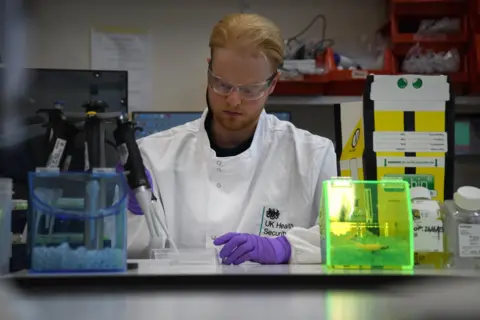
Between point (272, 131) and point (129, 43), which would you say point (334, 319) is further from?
point (129, 43)

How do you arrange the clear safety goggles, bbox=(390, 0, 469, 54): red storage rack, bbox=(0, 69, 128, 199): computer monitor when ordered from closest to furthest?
the clear safety goggles
bbox=(0, 69, 128, 199): computer monitor
bbox=(390, 0, 469, 54): red storage rack

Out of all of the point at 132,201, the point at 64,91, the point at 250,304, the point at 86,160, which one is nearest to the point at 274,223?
the point at 132,201

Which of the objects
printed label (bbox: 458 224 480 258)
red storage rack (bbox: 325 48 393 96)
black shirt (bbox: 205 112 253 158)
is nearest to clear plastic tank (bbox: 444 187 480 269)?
printed label (bbox: 458 224 480 258)

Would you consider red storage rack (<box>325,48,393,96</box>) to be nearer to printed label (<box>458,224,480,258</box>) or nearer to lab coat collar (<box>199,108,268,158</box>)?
lab coat collar (<box>199,108,268,158</box>)

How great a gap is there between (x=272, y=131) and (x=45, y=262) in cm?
96

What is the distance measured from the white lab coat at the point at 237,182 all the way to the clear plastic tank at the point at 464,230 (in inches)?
18.7

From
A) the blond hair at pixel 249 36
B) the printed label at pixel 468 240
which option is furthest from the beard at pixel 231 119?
the printed label at pixel 468 240

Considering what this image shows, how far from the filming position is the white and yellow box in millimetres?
1165

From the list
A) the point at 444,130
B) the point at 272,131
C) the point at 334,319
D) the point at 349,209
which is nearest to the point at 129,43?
the point at 272,131

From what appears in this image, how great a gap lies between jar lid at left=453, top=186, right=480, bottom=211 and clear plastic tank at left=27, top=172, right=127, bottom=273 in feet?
1.70

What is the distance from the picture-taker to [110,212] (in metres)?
0.77

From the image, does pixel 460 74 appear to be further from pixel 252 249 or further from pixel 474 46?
pixel 252 249

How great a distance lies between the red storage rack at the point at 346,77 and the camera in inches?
95.4

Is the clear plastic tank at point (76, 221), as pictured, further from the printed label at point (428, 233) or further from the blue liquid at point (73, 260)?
the printed label at point (428, 233)
